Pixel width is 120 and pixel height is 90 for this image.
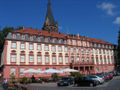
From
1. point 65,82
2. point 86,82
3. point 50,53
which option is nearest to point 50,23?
point 50,53

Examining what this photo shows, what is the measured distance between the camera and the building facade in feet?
119

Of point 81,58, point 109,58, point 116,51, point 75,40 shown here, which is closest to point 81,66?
point 81,58

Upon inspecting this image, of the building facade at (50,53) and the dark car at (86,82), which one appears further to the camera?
the building facade at (50,53)

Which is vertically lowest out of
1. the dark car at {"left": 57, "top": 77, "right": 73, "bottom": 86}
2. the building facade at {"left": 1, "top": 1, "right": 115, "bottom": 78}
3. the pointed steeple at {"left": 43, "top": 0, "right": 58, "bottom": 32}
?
the dark car at {"left": 57, "top": 77, "right": 73, "bottom": 86}

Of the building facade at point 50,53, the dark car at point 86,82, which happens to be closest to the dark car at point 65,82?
the dark car at point 86,82

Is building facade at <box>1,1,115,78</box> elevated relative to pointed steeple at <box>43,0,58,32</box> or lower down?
lower down

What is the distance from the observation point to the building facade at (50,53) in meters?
36.3

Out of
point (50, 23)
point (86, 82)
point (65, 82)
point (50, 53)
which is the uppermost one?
point (50, 23)

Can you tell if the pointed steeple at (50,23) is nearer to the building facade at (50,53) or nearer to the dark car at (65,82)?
the building facade at (50,53)

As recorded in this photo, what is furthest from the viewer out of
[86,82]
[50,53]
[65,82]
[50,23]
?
[50,23]

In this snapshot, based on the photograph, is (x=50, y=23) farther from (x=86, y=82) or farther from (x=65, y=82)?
(x=86, y=82)

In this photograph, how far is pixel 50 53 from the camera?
4231cm

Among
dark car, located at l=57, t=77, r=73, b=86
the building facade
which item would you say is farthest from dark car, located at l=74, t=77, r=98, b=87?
the building facade

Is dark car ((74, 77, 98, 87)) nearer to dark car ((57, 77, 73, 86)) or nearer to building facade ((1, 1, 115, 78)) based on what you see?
dark car ((57, 77, 73, 86))
